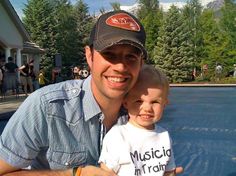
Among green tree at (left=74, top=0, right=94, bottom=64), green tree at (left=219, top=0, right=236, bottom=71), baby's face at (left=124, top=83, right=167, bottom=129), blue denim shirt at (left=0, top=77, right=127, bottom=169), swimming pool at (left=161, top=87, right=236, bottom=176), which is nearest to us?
blue denim shirt at (left=0, top=77, right=127, bottom=169)

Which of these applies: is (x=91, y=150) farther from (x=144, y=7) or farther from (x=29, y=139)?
(x=144, y=7)

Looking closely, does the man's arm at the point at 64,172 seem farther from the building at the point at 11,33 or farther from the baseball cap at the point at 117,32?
the building at the point at 11,33

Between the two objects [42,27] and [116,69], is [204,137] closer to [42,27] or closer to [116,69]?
[116,69]

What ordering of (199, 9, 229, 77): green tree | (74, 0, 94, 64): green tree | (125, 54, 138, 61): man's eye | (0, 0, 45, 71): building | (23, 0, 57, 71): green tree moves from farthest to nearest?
(74, 0, 94, 64): green tree
(23, 0, 57, 71): green tree
(199, 9, 229, 77): green tree
(0, 0, 45, 71): building
(125, 54, 138, 61): man's eye

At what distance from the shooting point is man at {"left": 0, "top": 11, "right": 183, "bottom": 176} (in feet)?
6.47

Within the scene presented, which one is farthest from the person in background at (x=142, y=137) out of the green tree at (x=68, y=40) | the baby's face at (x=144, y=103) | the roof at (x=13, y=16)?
the green tree at (x=68, y=40)

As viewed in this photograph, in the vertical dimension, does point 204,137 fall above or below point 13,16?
below

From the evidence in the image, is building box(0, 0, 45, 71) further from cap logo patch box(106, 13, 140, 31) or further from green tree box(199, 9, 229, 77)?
cap logo patch box(106, 13, 140, 31)

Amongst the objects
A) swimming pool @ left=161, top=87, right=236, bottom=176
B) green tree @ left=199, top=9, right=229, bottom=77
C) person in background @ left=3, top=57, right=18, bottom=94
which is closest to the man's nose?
swimming pool @ left=161, top=87, right=236, bottom=176

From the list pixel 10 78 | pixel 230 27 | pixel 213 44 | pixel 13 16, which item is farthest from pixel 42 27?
pixel 10 78

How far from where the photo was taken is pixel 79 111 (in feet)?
6.81

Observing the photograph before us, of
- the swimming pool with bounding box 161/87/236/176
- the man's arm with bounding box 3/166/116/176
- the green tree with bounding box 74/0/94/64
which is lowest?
the swimming pool with bounding box 161/87/236/176

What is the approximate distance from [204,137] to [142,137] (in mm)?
6865

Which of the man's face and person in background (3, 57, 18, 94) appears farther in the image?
person in background (3, 57, 18, 94)
